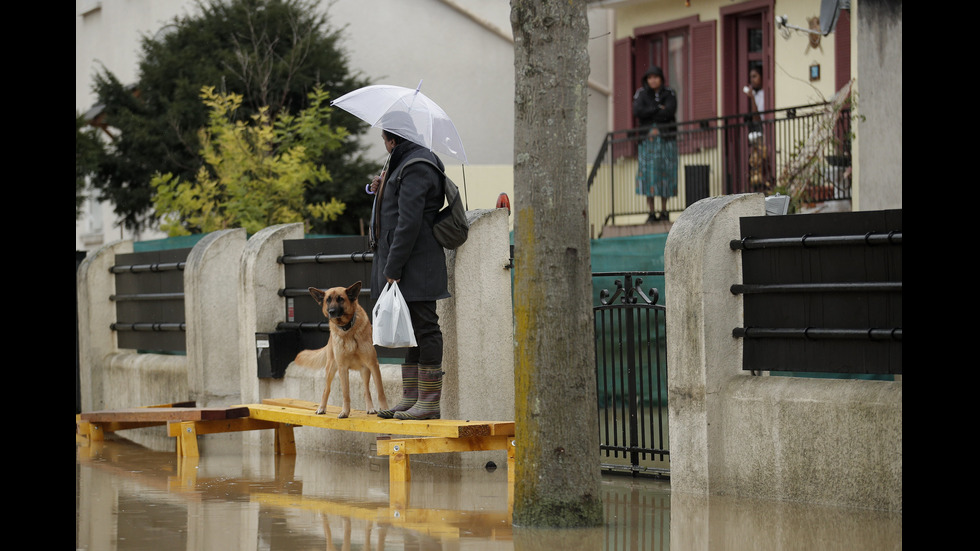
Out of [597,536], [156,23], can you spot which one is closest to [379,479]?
[597,536]

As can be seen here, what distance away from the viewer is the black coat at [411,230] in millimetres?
9109

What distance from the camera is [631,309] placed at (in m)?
10.0

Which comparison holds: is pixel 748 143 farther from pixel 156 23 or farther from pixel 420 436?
pixel 156 23

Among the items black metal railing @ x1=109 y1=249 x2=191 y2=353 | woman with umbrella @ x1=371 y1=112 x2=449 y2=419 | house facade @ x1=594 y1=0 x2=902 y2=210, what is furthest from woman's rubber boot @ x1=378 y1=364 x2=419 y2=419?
house facade @ x1=594 y1=0 x2=902 y2=210

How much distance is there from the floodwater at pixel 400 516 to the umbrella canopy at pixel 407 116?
7.92 ft

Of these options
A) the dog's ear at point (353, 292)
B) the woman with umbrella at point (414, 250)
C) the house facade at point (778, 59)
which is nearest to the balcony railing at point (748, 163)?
the house facade at point (778, 59)

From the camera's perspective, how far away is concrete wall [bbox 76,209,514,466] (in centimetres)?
1023

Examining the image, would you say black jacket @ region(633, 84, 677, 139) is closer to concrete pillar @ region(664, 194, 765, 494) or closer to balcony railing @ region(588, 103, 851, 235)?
balcony railing @ region(588, 103, 851, 235)

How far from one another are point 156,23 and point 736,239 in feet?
66.3

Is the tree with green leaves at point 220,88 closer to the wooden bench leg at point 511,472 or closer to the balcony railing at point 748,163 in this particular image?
the balcony railing at point 748,163

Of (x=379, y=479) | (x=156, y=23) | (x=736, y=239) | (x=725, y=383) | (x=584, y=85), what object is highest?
(x=156, y=23)

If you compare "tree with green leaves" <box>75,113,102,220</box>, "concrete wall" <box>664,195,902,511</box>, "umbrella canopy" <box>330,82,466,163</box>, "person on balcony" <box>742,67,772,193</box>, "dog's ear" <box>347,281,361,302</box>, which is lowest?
"concrete wall" <box>664,195,902,511</box>

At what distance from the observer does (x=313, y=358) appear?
37.9ft

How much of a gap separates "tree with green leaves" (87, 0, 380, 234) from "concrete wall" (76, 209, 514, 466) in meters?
6.56
